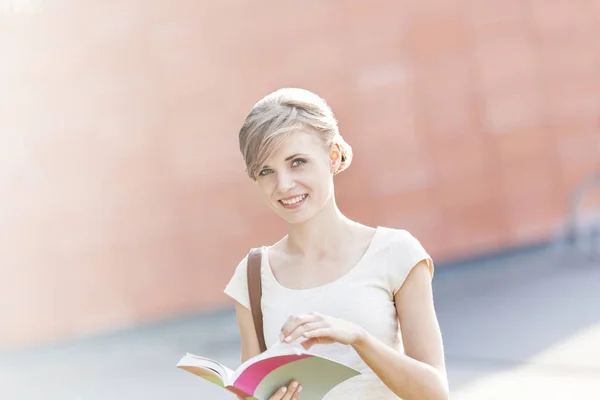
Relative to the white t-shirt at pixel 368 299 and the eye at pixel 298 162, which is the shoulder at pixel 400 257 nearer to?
the white t-shirt at pixel 368 299

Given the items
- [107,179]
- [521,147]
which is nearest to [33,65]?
[107,179]

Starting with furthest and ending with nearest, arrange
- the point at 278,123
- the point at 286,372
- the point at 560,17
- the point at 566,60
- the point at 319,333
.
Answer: the point at 566,60 < the point at 560,17 < the point at 278,123 < the point at 286,372 < the point at 319,333

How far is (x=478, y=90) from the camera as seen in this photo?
9891 mm

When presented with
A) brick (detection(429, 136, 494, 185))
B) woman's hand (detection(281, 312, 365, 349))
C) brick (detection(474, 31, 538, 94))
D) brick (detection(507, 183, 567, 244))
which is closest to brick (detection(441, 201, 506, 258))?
brick (detection(507, 183, 567, 244))

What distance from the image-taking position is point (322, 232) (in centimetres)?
199

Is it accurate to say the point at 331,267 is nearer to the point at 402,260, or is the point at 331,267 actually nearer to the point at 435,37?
the point at 402,260

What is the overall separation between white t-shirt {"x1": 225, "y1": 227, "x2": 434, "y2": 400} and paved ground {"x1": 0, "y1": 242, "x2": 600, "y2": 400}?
3.03 m

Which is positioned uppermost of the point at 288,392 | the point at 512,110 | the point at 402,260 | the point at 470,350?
the point at 512,110

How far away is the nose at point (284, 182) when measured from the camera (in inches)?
73.7

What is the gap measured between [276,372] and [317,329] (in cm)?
16

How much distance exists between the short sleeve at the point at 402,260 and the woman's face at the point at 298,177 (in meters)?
0.21

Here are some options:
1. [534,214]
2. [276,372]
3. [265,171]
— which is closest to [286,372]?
[276,372]

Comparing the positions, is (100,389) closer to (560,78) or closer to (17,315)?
(17,315)

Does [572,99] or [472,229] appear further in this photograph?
[572,99]
